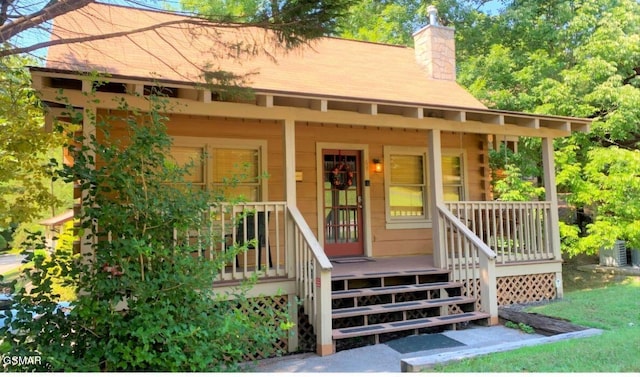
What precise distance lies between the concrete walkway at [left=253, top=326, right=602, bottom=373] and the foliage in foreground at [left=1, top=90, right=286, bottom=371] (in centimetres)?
91

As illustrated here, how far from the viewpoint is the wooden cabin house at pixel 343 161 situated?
16.5 feet

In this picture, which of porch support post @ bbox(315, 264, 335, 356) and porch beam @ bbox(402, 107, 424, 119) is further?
porch beam @ bbox(402, 107, 424, 119)

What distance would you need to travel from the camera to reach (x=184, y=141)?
6.52m

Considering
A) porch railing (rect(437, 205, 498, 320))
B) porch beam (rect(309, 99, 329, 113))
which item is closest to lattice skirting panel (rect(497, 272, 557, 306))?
porch railing (rect(437, 205, 498, 320))

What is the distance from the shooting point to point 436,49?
9.44m

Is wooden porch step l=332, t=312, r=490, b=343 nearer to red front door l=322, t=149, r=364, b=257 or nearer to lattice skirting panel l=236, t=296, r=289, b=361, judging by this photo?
lattice skirting panel l=236, t=296, r=289, b=361

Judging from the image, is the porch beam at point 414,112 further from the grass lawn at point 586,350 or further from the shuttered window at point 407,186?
the grass lawn at point 586,350

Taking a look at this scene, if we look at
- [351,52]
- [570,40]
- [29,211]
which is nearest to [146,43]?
[29,211]

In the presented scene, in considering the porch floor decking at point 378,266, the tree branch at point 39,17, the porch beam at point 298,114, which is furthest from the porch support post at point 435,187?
the tree branch at point 39,17

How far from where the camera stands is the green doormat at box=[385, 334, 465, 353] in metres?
4.64

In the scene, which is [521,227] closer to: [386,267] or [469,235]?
[469,235]

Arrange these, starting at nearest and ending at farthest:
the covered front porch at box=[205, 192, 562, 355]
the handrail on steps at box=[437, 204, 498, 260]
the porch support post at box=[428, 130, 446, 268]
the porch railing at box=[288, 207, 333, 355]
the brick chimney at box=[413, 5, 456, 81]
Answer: the porch railing at box=[288, 207, 333, 355] → the covered front porch at box=[205, 192, 562, 355] → the handrail on steps at box=[437, 204, 498, 260] → the porch support post at box=[428, 130, 446, 268] → the brick chimney at box=[413, 5, 456, 81]

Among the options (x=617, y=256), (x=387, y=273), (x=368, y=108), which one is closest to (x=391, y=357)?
(x=387, y=273)

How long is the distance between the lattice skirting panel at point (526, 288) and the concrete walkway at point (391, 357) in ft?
5.12
